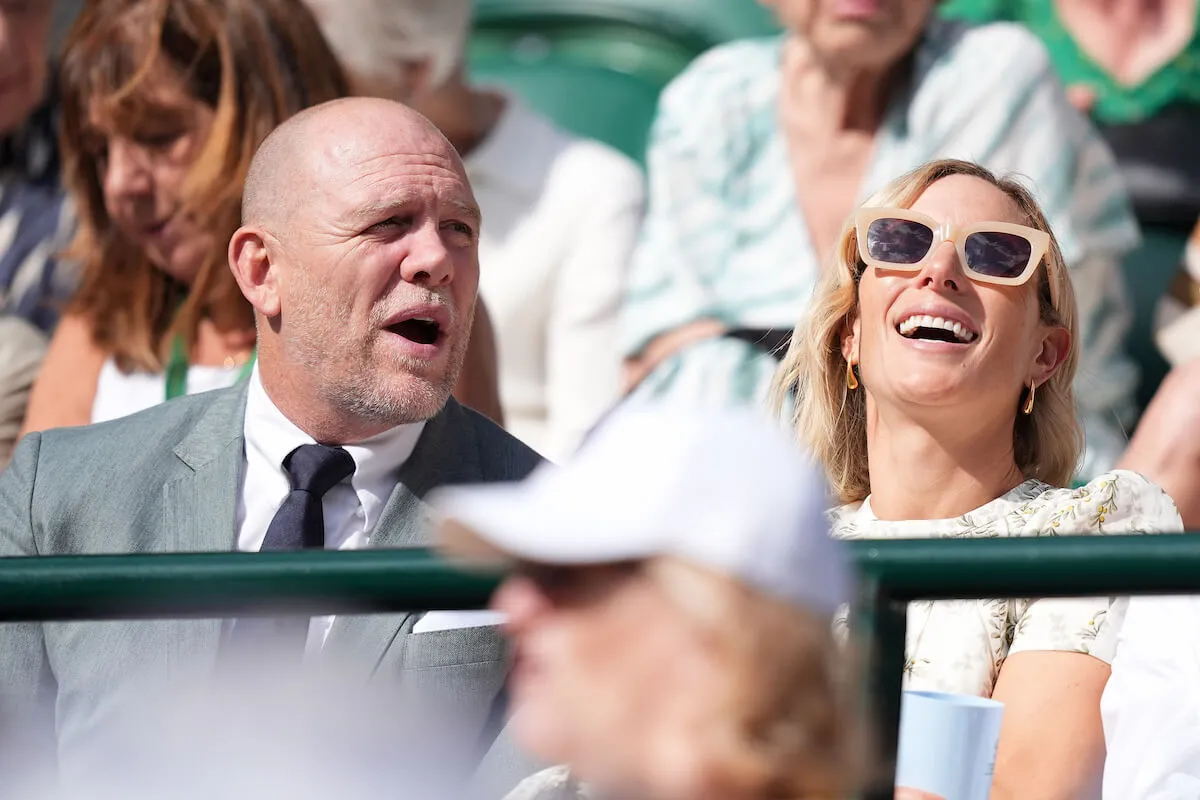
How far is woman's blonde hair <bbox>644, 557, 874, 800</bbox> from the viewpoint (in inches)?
38.2

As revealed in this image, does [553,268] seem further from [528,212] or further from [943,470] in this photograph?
[943,470]

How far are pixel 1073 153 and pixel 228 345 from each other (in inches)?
63.1

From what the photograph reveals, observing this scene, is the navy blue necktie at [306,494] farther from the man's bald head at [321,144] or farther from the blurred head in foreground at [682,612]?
the blurred head in foreground at [682,612]

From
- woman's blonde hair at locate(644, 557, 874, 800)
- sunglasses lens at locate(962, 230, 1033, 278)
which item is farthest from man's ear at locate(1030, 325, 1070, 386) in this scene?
A: woman's blonde hair at locate(644, 557, 874, 800)

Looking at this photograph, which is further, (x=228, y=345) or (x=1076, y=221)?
(x=1076, y=221)

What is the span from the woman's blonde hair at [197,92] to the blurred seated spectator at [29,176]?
1.48 ft

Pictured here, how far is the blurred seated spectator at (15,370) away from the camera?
3.24 m

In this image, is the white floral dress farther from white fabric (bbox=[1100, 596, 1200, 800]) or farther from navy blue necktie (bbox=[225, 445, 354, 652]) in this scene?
navy blue necktie (bbox=[225, 445, 354, 652])

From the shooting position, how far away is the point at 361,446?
2.26 meters

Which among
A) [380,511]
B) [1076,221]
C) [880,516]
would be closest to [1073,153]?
[1076,221]

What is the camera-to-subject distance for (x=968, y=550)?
1246mm

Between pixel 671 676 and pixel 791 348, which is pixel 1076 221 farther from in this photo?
pixel 671 676

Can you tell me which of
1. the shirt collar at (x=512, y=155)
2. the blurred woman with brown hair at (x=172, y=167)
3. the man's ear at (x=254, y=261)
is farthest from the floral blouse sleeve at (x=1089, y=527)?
the shirt collar at (x=512, y=155)

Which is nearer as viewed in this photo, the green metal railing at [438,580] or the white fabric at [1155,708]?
the green metal railing at [438,580]
